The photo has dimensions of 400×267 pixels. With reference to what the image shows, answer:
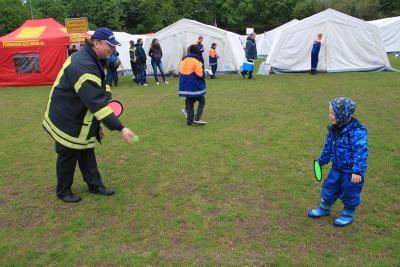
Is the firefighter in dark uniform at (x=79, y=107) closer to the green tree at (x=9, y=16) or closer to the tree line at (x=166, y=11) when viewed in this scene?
the green tree at (x=9, y=16)

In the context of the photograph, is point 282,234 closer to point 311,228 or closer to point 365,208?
point 311,228

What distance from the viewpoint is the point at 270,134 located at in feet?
23.6

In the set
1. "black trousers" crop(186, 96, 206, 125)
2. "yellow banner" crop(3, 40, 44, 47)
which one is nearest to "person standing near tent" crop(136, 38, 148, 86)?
"yellow banner" crop(3, 40, 44, 47)

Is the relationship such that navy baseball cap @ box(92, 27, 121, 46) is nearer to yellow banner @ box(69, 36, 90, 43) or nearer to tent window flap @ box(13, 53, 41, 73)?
yellow banner @ box(69, 36, 90, 43)

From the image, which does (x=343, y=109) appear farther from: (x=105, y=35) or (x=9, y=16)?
(x=9, y=16)

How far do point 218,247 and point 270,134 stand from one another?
13.1 ft

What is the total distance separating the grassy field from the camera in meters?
3.44

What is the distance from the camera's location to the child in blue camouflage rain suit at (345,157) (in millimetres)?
3529

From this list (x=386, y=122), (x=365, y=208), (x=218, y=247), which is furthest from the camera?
(x=386, y=122)

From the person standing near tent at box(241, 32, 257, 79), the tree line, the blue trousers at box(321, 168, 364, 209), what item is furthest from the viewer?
the tree line

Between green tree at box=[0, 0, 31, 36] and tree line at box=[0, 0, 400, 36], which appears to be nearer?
green tree at box=[0, 0, 31, 36]

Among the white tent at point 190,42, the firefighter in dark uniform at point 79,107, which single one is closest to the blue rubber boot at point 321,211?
the firefighter in dark uniform at point 79,107

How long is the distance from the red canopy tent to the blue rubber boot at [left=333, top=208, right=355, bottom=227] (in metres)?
14.4

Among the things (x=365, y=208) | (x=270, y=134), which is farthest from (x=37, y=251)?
(x=270, y=134)
